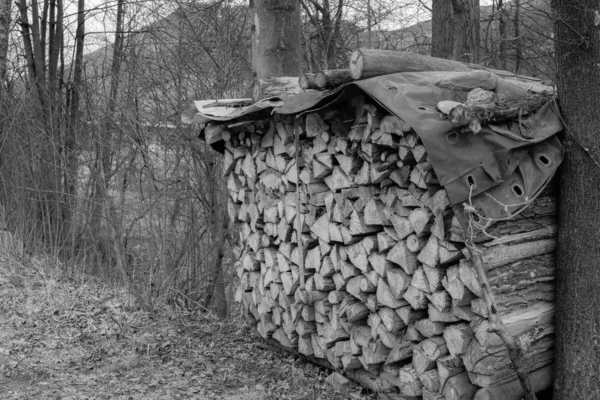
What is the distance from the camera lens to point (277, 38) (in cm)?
640

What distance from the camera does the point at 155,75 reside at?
8.61 metres

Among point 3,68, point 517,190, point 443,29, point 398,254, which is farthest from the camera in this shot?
point 3,68

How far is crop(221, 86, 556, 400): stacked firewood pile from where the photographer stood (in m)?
3.30

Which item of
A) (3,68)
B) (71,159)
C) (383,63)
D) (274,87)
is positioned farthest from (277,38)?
(3,68)

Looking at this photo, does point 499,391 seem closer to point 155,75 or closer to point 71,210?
point 71,210

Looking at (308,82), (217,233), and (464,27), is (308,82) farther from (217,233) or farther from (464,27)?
(217,233)

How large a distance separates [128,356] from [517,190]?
3.31m

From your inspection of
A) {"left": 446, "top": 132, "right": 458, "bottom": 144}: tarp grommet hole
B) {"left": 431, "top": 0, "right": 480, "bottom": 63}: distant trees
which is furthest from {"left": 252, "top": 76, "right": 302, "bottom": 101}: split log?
{"left": 431, "top": 0, "right": 480, "bottom": 63}: distant trees

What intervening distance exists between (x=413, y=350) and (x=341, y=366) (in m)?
0.84

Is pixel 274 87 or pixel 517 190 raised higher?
pixel 274 87

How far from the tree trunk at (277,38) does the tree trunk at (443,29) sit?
1.96 meters

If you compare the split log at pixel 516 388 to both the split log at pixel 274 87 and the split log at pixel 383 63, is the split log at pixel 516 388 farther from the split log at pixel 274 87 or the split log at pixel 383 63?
the split log at pixel 274 87

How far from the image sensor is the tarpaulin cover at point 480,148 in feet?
10.1

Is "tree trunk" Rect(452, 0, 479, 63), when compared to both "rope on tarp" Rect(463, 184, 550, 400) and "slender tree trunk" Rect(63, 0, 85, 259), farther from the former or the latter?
"slender tree trunk" Rect(63, 0, 85, 259)
